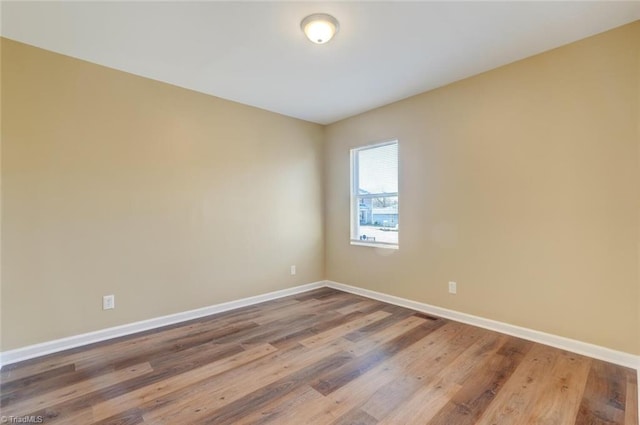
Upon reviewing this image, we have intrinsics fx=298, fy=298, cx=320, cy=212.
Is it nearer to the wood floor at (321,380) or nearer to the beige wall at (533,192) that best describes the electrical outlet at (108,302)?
the wood floor at (321,380)

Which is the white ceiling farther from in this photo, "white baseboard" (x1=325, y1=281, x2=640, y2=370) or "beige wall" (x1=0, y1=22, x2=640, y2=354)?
"white baseboard" (x1=325, y1=281, x2=640, y2=370)

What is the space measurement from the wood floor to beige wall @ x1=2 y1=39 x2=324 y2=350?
46cm

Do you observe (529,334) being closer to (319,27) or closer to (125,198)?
(319,27)

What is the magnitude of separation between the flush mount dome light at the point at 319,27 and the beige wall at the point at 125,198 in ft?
5.58

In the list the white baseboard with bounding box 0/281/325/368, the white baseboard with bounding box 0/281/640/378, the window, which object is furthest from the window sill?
the white baseboard with bounding box 0/281/325/368

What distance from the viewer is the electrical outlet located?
275cm

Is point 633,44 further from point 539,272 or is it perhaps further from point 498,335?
point 498,335

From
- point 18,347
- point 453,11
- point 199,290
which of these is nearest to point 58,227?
point 18,347

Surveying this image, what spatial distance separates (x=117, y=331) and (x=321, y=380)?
2052mm

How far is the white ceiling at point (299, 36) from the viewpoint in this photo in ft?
6.68

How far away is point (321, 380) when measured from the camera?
2.06 metres

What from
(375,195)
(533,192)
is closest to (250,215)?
(375,195)

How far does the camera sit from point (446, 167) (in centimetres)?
324

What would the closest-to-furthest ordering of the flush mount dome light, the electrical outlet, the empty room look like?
the empty room → the flush mount dome light → the electrical outlet
